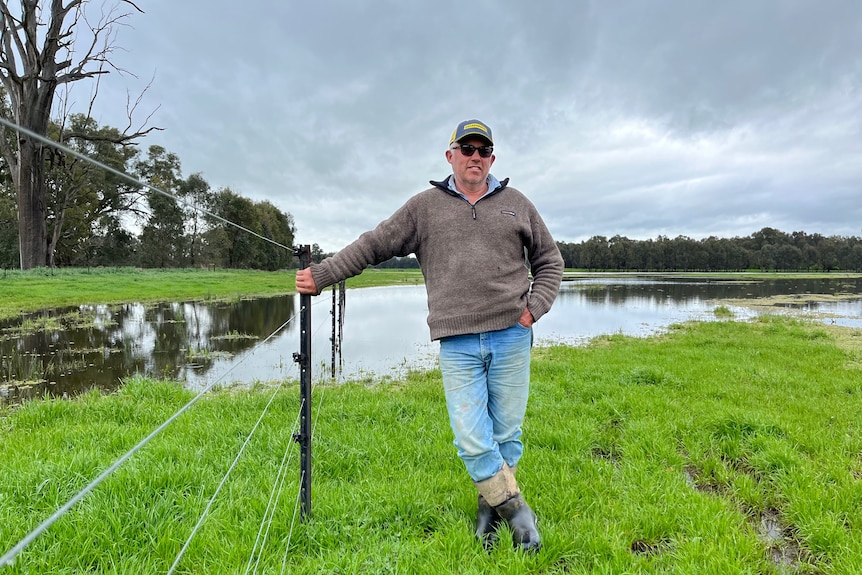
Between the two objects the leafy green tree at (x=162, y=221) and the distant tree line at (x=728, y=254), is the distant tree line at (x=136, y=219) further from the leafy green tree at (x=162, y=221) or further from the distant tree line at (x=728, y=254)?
the distant tree line at (x=728, y=254)

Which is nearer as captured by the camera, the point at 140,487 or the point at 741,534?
the point at 741,534

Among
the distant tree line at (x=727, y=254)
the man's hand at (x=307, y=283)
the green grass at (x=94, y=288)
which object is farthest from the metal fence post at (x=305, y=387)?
the distant tree line at (x=727, y=254)

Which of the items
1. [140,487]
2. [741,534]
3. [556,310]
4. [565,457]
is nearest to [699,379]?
[565,457]

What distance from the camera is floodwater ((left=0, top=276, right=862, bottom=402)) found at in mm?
8258

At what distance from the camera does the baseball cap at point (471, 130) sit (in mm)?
2594

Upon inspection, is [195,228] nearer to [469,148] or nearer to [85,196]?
[85,196]

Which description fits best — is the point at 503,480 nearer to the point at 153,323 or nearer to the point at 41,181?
the point at 153,323

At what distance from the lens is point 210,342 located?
1176 centimetres

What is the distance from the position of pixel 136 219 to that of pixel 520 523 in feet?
185

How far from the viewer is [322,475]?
363 centimetres

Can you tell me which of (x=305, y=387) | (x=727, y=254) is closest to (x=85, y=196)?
(x=305, y=387)

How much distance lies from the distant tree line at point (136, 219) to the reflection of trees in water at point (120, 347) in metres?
23.1

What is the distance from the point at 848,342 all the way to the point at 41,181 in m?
35.2

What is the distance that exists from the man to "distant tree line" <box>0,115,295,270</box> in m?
38.1
